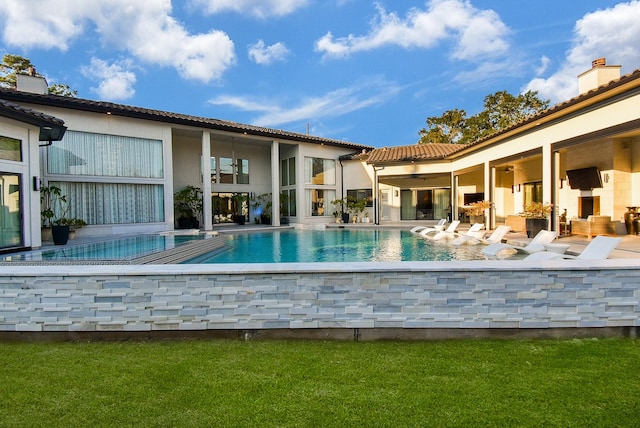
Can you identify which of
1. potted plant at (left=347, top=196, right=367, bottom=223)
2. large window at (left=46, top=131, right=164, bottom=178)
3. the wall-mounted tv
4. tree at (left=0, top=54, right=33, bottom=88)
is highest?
tree at (left=0, top=54, right=33, bottom=88)

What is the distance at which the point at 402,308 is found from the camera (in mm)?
4457

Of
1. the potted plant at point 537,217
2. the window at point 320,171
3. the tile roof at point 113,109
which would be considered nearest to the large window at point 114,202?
the tile roof at point 113,109

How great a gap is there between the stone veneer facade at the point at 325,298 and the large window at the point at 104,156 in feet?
41.8

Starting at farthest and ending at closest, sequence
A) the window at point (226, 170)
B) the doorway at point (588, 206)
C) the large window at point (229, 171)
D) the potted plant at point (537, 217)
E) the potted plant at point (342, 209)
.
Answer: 1. the potted plant at point (342, 209)
2. the window at point (226, 170)
3. the large window at point (229, 171)
4. the doorway at point (588, 206)
5. the potted plant at point (537, 217)

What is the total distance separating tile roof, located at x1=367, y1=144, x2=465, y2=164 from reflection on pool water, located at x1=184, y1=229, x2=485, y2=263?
735 centimetres

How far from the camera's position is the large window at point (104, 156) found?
49.8ft

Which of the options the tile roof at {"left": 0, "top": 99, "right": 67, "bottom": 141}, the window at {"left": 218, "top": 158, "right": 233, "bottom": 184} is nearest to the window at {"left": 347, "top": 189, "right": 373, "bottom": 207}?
the window at {"left": 218, "top": 158, "right": 233, "bottom": 184}

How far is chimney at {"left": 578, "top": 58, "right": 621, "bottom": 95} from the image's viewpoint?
42.2 feet

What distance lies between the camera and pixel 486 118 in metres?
38.8

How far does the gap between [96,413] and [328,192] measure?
23.2 meters

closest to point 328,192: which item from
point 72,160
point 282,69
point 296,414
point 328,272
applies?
point 72,160

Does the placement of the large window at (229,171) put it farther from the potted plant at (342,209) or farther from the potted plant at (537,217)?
the potted plant at (537,217)

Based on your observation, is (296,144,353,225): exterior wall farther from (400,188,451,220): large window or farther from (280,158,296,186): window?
(400,188,451,220): large window

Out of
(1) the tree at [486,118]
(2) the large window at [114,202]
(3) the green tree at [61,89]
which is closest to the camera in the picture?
(2) the large window at [114,202]
